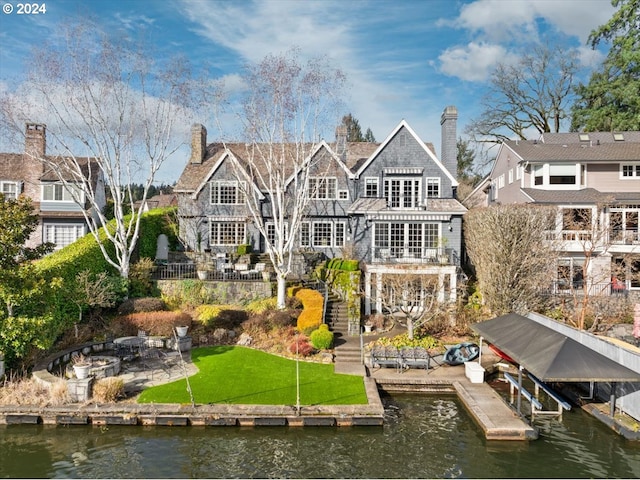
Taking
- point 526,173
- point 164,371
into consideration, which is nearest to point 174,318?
point 164,371

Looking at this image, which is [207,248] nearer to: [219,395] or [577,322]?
[219,395]

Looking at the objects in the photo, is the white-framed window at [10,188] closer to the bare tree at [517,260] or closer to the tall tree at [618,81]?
the bare tree at [517,260]

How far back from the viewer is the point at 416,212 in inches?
1167

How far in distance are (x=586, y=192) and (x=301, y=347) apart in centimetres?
2192

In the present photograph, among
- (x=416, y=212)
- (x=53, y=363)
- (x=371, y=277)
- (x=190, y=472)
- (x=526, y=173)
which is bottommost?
(x=190, y=472)

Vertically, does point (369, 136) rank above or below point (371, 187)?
above

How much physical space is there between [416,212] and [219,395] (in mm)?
18457

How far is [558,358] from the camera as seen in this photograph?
44.3 ft

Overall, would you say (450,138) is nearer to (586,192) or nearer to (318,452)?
(586,192)

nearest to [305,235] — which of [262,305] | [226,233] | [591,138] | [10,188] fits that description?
[226,233]

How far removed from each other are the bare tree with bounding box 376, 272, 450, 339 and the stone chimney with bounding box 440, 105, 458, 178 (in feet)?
32.5

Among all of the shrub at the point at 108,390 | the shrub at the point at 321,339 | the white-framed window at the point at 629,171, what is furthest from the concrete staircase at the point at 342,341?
the white-framed window at the point at 629,171

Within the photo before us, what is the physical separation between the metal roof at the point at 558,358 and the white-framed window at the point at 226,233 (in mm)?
21305

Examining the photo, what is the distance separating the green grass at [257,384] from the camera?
15.4m
